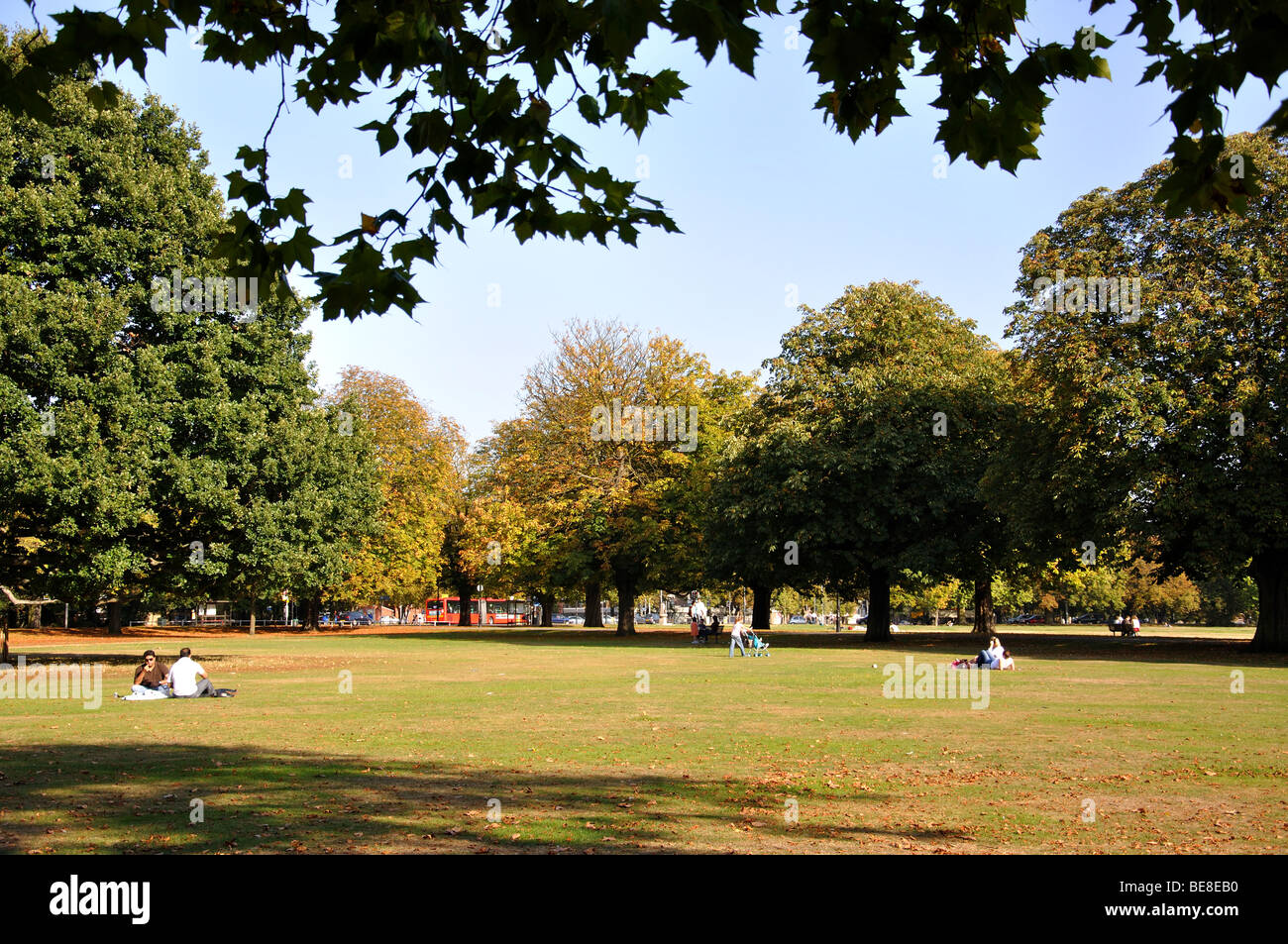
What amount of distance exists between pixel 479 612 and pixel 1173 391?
96.9 m

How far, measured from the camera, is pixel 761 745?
1370cm

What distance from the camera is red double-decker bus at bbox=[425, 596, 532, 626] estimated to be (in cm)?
11456

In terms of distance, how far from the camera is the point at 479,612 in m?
121

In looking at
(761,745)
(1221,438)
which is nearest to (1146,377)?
(1221,438)

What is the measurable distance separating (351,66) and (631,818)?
21.0 feet

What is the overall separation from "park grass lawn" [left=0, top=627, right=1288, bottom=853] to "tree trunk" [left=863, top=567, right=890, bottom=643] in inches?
926

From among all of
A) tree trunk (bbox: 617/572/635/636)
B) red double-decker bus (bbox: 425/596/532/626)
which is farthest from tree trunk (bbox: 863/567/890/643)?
red double-decker bus (bbox: 425/596/532/626)
